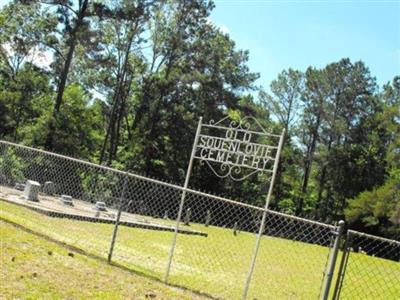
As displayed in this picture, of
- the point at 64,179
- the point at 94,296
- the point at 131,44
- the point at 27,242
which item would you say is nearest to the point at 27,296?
the point at 94,296

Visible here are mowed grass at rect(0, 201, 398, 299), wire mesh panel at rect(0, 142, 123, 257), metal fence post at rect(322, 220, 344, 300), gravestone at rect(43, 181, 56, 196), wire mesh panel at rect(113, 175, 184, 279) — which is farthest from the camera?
gravestone at rect(43, 181, 56, 196)

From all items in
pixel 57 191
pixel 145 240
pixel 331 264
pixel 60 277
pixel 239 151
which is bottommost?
pixel 57 191

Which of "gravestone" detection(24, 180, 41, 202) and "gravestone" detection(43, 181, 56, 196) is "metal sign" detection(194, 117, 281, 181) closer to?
"gravestone" detection(24, 180, 41, 202)

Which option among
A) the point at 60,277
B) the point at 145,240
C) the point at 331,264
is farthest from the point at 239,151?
the point at 145,240

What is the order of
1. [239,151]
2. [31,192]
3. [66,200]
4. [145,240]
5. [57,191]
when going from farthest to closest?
[57,191] < [66,200] < [31,192] < [145,240] < [239,151]

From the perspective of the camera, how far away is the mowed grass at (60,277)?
19.0 ft

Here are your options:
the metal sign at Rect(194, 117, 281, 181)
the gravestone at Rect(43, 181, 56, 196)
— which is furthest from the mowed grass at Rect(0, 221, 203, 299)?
the gravestone at Rect(43, 181, 56, 196)

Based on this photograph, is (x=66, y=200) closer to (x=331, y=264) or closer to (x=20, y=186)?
(x=20, y=186)

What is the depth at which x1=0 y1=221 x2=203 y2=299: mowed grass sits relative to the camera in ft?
19.0

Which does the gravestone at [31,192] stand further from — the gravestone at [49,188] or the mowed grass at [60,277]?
the mowed grass at [60,277]

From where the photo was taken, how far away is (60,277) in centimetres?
647

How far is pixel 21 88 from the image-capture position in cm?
3353

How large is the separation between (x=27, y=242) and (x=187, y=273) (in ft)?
8.94

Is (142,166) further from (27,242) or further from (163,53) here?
(27,242)
